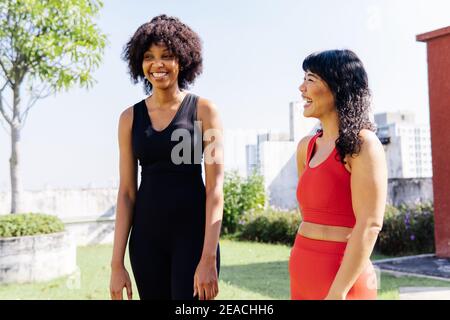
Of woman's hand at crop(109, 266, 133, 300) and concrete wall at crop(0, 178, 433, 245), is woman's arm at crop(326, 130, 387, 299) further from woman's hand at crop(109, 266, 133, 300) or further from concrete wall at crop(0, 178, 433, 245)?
concrete wall at crop(0, 178, 433, 245)

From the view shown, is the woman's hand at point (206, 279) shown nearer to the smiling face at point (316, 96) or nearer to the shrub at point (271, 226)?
the smiling face at point (316, 96)

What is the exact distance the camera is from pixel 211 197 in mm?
2162

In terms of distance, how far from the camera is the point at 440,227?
8.22 metres

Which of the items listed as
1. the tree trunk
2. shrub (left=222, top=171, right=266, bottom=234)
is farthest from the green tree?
shrub (left=222, top=171, right=266, bottom=234)

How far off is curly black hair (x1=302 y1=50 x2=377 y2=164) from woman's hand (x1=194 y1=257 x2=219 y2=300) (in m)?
0.70

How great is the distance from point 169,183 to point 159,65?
1.67 ft

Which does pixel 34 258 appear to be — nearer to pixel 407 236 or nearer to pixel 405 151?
pixel 407 236

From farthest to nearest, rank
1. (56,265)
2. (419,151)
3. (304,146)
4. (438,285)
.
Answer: (419,151), (56,265), (438,285), (304,146)

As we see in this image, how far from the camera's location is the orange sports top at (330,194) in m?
1.76

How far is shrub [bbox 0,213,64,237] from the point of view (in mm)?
7258

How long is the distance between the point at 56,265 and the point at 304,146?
20.5 ft

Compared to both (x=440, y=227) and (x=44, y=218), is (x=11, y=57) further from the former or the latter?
(x=440, y=227)

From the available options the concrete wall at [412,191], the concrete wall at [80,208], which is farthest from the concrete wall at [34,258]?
the concrete wall at [412,191]
